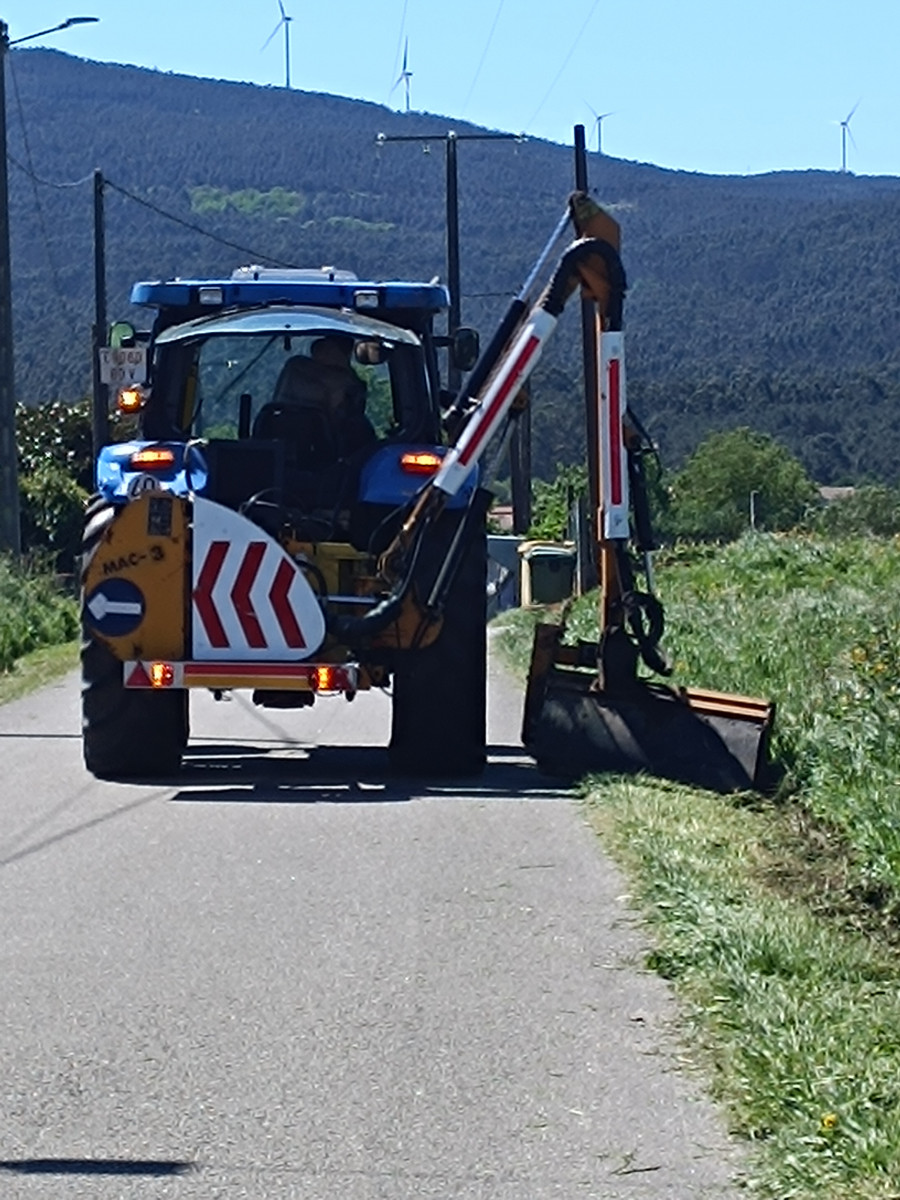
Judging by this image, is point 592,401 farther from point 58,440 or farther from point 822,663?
point 58,440

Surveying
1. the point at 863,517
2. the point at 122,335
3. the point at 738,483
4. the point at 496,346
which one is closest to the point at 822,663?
the point at 496,346

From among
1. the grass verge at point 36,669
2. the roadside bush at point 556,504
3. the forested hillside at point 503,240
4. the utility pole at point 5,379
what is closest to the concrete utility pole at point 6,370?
the utility pole at point 5,379

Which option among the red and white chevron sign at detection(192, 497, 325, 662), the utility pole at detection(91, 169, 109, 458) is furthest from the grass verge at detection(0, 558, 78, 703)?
the utility pole at detection(91, 169, 109, 458)

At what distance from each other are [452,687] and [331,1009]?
210 inches

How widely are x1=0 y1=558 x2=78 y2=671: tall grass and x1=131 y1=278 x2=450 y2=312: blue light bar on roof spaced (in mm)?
9123

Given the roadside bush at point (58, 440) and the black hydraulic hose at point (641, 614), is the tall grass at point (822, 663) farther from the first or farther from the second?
the roadside bush at point (58, 440)

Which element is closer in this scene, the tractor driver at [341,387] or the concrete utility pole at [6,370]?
the tractor driver at [341,387]

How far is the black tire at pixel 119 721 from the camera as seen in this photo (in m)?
12.3

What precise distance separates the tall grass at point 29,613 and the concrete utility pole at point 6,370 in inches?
26.6

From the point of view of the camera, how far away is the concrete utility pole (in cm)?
2681

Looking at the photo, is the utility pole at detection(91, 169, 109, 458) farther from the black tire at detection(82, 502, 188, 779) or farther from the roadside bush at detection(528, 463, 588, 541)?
the black tire at detection(82, 502, 188, 779)

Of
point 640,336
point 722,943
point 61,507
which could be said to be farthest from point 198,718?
point 640,336

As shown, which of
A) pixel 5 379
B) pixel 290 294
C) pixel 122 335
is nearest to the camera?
pixel 290 294

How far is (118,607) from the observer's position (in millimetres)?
12016
